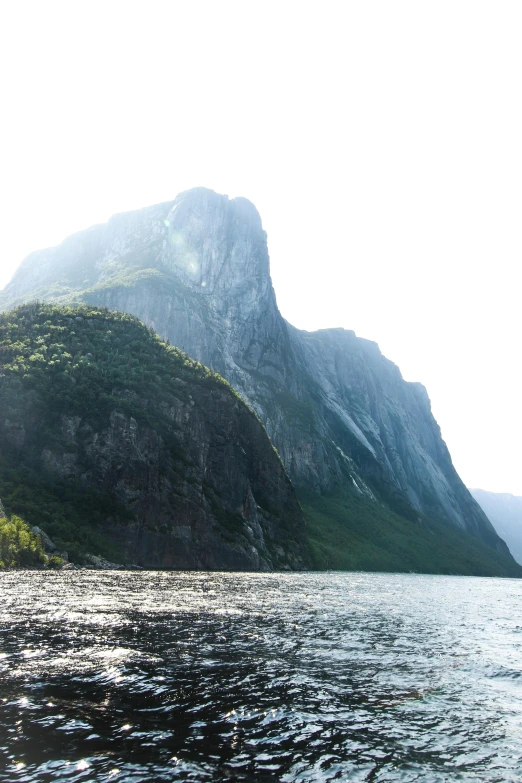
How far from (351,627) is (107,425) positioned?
7873 cm

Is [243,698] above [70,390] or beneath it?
beneath

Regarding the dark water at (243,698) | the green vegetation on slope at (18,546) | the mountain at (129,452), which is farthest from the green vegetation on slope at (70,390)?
the dark water at (243,698)

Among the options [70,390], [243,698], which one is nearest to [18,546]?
[70,390]

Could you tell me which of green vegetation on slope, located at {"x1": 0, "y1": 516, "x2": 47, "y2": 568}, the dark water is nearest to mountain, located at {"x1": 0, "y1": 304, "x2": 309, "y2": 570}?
green vegetation on slope, located at {"x1": 0, "y1": 516, "x2": 47, "y2": 568}

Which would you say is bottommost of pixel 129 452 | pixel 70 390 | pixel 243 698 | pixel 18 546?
pixel 243 698

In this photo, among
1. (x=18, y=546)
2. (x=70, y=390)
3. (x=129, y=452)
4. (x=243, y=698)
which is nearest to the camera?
(x=243, y=698)

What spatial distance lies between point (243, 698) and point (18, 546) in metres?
57.9

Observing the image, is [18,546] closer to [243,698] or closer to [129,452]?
[129,452]

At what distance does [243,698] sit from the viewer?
60.8ft

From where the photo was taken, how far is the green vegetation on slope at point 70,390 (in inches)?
3383

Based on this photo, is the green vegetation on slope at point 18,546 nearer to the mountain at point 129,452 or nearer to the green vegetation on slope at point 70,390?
the green vegetation on slope at point 70,390

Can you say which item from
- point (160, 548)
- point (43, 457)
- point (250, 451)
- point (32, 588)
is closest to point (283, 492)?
point (250, 451)

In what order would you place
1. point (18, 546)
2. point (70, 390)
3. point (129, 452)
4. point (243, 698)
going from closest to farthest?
point (243, 698) < point (18, 546) < point (129, 452) < point (70, 390)

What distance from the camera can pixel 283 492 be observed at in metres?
153
